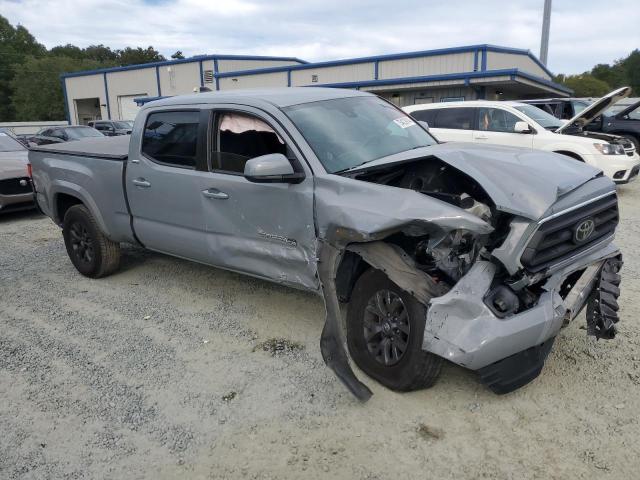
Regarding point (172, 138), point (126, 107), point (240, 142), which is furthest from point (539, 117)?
point (126, 107)

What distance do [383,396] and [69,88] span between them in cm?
4883

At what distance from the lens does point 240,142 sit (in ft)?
13.4

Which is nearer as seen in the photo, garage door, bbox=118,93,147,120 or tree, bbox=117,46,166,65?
garage door, bbox=118,93,147,120

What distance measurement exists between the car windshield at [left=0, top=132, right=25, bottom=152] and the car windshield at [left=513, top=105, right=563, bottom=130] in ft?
32.3

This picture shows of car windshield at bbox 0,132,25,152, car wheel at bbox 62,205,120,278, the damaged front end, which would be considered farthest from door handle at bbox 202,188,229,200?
car windshield at bbox 0,132,25,152

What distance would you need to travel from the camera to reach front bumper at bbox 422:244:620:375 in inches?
105

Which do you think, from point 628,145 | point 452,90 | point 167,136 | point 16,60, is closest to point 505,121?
point 628,145

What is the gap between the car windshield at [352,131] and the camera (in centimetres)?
361

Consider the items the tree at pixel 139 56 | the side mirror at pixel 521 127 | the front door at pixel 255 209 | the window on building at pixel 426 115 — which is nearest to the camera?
the front door at pixel 255 209

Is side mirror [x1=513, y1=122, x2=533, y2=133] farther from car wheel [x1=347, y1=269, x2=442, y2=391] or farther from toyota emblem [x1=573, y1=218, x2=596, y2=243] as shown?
car wheel [x1=347, y1=269, x2=442, y2=391]

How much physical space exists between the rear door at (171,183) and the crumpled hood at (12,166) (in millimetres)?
5280

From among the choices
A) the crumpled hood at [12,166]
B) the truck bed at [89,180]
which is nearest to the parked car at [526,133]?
the truck bed at [89,180]

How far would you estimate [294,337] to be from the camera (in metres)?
4.05

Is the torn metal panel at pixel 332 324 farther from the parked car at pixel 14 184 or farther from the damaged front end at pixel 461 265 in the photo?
the parked car at pixel 14 184
